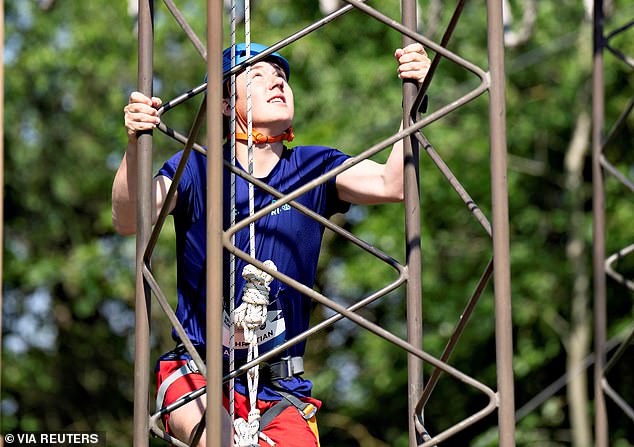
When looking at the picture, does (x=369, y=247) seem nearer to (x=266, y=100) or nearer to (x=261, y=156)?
(x=261, y=156)

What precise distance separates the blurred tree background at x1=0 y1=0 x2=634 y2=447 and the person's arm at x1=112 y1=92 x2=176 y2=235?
7.15 meters

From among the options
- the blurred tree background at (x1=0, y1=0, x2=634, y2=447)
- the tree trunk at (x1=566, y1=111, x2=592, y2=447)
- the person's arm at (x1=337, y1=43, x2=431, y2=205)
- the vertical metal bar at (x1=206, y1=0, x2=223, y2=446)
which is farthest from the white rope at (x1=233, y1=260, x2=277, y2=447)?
the tree trunk at (x1=566, y1=111, x2=592, y2=447)

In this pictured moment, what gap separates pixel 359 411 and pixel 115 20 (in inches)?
174

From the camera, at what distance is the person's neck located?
14.9 ft

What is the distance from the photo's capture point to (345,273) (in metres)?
12.1

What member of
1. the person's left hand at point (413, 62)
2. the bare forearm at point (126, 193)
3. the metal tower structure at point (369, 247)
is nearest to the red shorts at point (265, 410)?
the metal tower structure at point (369, 247)

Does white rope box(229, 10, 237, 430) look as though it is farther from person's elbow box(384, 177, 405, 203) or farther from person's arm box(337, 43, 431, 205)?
person's elbow box(384, 177, 405, 203)

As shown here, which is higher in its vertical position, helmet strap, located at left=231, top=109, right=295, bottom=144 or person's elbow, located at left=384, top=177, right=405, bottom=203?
helmet strap, located at left=231, top=109, right=295, bottom=144

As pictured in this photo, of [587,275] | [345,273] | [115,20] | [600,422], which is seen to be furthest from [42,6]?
[600,422]

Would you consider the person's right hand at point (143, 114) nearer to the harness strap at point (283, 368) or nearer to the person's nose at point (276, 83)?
the person's nose at point (276, 83)

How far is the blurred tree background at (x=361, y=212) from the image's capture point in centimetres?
1234

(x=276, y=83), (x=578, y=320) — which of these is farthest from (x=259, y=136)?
(x=578, y=320)

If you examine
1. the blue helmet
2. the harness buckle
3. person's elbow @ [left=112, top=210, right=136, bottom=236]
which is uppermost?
the blue helmet

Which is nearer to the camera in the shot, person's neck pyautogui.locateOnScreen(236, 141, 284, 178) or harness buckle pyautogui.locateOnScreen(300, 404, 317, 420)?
harness buckle pyautogui.locateOnScreen(300, 404, 317, 420)
